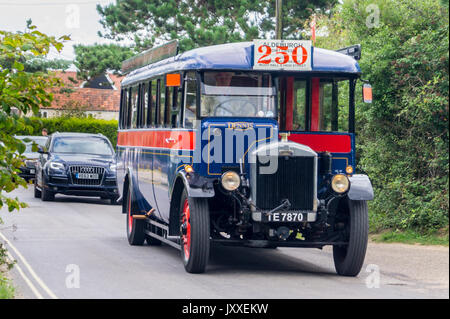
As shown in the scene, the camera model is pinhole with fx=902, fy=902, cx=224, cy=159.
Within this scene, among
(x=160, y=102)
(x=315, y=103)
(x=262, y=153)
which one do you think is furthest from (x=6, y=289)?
(x=315, y=103)

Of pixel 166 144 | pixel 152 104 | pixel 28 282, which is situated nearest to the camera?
pixel 28 282

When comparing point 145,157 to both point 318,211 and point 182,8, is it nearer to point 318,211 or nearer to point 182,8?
point 318,211

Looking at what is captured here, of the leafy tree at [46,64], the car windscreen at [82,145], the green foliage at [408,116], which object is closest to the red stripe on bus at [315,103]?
the green foliage at [408,116]

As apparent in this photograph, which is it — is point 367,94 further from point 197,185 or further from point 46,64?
point 46,64

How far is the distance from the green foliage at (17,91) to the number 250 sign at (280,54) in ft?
9.24

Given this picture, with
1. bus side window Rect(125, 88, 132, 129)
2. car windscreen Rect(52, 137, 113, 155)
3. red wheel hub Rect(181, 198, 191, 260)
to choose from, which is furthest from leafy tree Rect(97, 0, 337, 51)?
red wheel hub Rect(181, 198, 191, 260)

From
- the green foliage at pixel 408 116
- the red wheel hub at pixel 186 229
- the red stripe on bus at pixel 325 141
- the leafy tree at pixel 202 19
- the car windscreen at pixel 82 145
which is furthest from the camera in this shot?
the leafy tree at pixel 202 19

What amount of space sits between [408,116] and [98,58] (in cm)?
3611

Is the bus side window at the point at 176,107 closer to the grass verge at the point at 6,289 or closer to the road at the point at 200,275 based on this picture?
the road at the point at 200,275

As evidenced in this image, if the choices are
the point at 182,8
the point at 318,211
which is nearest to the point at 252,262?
the point at 318,211

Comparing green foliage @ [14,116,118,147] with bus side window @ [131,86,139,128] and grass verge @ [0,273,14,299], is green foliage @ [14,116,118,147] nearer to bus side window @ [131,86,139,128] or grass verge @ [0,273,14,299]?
bus side window @ [131,86,139,128]

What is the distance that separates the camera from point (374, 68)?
16.5 meters

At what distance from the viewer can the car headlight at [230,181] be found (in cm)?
1112

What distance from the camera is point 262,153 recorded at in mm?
11227
